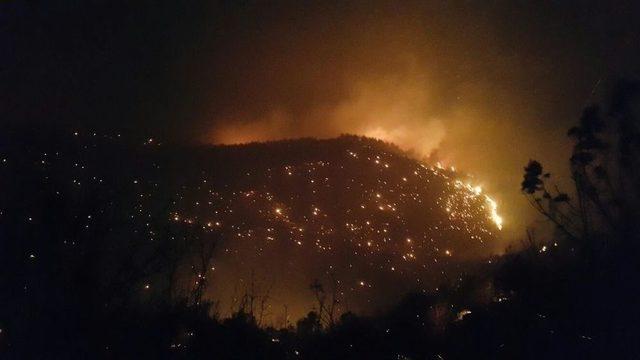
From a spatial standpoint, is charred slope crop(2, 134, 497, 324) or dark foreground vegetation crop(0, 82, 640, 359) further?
charred slope crop(2, 134, 497, 324)

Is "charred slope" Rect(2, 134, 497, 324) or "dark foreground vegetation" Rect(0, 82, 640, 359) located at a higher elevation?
"charred slope" Rect(2, 134, 497, 324)

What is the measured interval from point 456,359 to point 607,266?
1077cm

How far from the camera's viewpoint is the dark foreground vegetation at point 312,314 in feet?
53.3

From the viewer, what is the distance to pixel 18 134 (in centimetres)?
3909

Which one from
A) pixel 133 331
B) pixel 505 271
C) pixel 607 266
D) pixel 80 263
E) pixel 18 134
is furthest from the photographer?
pixel 18 134

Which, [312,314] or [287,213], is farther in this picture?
[287,213]

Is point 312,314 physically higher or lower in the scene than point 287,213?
lower

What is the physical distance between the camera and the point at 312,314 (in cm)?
2678

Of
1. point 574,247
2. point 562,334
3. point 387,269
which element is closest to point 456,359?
point 562,334

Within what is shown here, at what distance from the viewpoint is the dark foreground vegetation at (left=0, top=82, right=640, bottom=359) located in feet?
53.3

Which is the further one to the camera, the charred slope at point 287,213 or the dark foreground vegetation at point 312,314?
the charred slope at point 287,213

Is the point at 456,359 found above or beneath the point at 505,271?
beneath

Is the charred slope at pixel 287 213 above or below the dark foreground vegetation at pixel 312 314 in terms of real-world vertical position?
above

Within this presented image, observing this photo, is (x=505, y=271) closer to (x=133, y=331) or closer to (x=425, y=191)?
(x=425, y=191)
